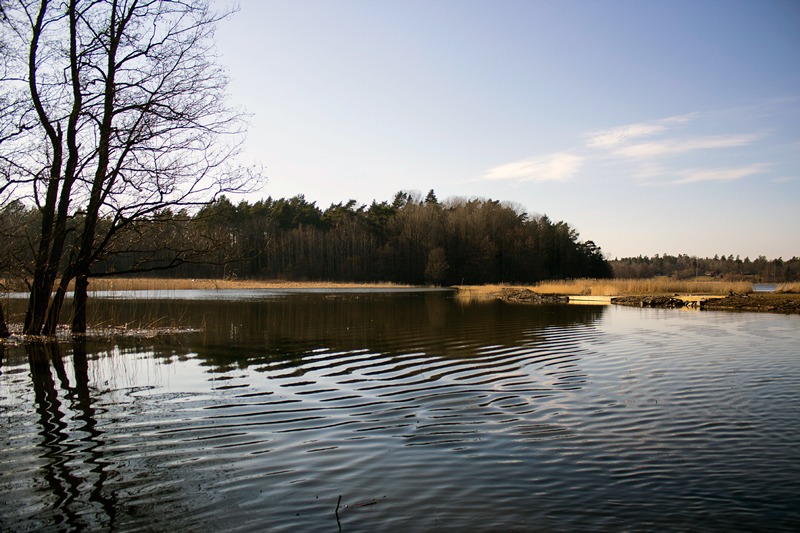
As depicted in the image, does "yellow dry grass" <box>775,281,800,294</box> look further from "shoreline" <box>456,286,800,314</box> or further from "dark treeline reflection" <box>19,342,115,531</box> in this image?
"dark treeline reflection" <box>19,342,115,531</box>

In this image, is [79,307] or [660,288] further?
[660,288]

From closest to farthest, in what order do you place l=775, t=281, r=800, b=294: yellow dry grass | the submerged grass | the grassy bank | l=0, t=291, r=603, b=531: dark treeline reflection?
l=0, t=291, r=603, b=531: dark treeline reflection → the submerged grass → l=775, t=281, r=800, b=294: yellow dry grass → the grassy bank

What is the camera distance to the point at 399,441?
4.51m

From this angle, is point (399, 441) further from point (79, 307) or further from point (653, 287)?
point (653, 287)

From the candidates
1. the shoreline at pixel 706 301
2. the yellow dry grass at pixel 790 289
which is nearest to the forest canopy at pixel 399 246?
the shoreline at pixel 706 301

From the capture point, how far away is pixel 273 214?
76.4 m

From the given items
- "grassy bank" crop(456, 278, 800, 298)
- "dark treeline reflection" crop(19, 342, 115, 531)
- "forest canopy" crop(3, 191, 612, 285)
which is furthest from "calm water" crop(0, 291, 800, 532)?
"forest canopy" crop(3, 191, 612, 285)

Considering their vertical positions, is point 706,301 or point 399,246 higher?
point 399,246

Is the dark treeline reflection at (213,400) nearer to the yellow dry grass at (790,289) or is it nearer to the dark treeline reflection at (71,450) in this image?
the dark treeline reflection at (71,450)

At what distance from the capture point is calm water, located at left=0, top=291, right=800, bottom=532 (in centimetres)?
315

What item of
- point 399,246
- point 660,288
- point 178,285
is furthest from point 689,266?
point 178,285

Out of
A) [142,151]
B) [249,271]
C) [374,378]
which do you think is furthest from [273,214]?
[374,378]

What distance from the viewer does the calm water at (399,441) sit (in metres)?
3.15

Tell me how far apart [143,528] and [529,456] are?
2884mm
